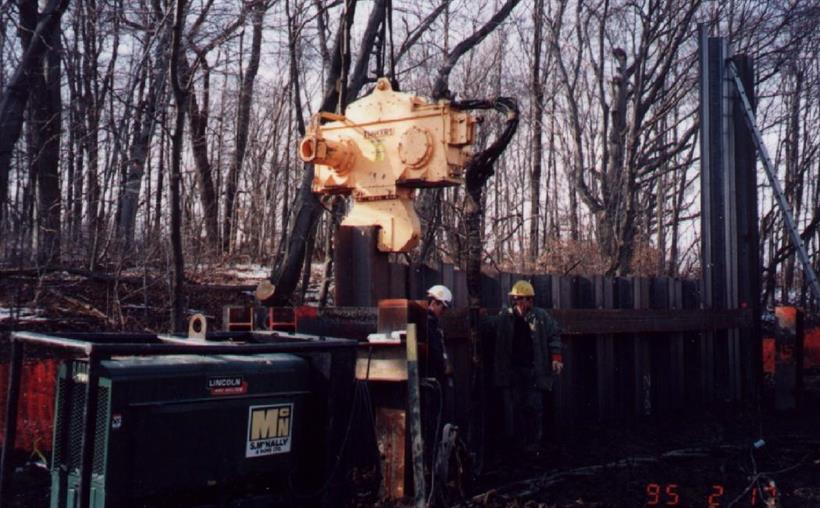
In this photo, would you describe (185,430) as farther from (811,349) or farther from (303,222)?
(811,349)

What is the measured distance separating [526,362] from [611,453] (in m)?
1.32

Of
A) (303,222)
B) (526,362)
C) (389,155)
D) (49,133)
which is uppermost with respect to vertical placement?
(49,133)

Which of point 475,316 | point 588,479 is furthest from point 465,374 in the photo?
point 588,479

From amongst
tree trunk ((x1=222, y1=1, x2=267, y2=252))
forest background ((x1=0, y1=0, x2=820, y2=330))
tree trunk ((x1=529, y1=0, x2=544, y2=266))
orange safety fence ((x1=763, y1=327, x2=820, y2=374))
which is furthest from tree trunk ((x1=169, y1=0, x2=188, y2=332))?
tree trunk ((x1=529, y1=0, x2=544, y2=266))

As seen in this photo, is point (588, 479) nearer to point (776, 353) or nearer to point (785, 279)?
point (776, 353)

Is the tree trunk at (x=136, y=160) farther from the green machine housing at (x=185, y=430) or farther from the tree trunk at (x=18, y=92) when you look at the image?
the green machine housing at (x=185, y=430)

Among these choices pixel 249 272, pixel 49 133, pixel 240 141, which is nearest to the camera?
pixel 249 272

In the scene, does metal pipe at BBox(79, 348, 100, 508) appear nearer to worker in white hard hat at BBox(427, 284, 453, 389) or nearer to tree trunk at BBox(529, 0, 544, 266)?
worker in white hard hat at BBox(427, 284, 453, 389)

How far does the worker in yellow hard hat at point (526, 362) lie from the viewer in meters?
9.48

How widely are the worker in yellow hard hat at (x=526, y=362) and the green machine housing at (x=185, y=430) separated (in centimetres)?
408

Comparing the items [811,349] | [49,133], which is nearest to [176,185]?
[49,133]

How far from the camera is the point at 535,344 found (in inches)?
374

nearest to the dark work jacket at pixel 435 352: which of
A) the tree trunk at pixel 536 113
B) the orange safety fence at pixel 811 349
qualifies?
the orange safety fence at pixel 811 349

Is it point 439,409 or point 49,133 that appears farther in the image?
point 49,133
